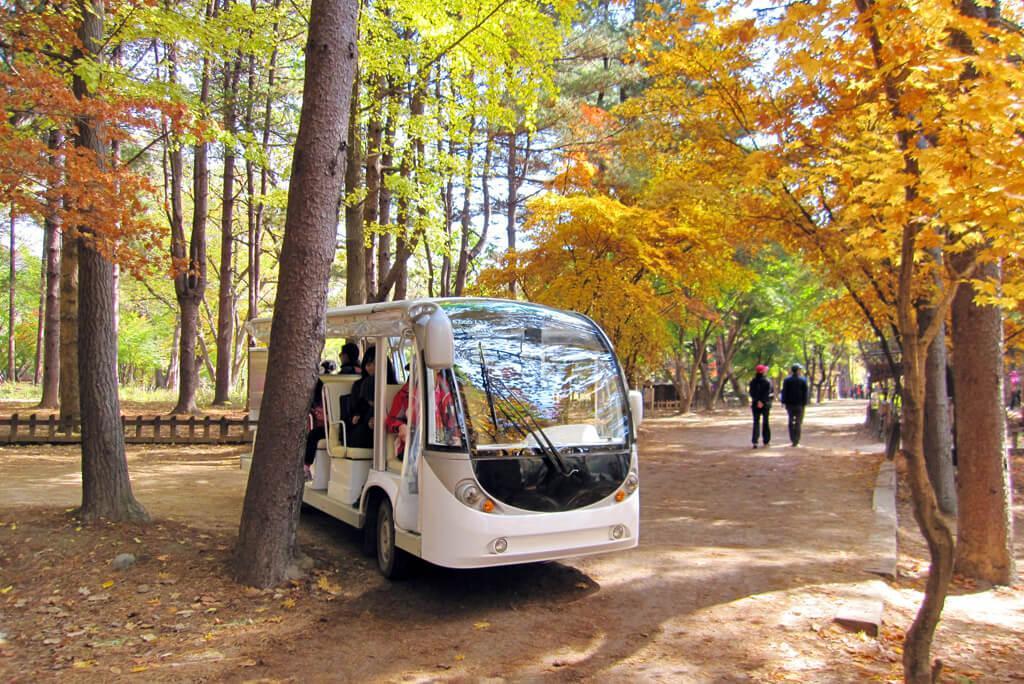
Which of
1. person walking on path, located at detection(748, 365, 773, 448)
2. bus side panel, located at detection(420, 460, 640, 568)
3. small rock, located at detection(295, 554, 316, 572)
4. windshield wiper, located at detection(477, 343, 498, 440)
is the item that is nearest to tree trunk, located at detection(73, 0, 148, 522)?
small rock, located at detection(295, 554, 316, 572)

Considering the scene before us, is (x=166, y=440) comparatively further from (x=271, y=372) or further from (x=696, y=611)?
(x=696, y=611)

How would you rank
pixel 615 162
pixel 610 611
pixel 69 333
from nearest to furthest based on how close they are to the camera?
pixel 610 611 → pixel 69 333 → pixel 615 162

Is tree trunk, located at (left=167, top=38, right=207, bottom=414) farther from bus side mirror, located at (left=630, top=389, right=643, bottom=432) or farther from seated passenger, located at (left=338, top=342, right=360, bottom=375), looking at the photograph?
bus side mirror, located at (left=630, top=389, right=643, bottom=432)

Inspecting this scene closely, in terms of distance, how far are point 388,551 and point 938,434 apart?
840cm

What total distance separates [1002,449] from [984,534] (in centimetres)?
84

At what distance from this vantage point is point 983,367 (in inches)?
→ 288

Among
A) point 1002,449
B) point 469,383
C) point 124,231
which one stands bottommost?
point 1002,449

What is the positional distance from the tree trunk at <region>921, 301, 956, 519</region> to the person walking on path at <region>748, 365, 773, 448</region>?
5.52 meters

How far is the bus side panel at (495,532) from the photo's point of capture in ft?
19.0

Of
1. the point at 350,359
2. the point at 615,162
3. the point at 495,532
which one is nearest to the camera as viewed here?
the point at 495,532

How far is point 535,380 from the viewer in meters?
6.54

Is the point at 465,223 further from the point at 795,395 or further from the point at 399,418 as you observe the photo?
the point at 399,418

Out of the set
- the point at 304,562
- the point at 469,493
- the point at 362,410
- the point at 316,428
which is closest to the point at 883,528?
the point at 469,493

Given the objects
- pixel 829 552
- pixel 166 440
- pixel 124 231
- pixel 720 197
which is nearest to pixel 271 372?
pixel 124 231
